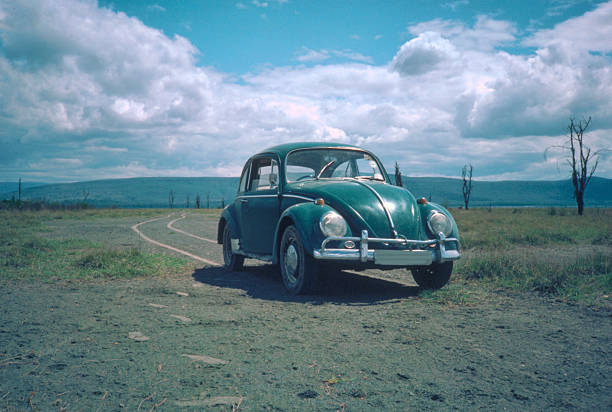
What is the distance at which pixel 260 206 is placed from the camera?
259 inches

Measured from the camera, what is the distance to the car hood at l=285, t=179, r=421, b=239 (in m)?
4.98

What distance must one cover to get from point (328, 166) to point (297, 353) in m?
3.75

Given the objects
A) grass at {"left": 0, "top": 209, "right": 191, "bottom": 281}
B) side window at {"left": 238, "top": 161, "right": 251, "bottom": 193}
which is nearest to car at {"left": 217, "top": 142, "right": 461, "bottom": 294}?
side window at {"left": 238, "top": 161, "right": 251, "bottom": 193}

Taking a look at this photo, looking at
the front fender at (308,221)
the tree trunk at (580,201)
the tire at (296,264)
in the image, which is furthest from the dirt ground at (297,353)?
the tree trunk at (580,201)

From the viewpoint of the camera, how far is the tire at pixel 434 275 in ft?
17.8

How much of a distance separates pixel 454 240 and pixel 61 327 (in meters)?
4.02

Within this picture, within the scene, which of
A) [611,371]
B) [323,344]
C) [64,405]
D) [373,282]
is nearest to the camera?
[64,405]

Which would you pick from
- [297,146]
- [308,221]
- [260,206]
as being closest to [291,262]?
[308,221]

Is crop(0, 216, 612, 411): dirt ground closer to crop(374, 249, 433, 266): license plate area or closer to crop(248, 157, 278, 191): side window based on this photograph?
crop(374, 249, 433, 266): license plate area

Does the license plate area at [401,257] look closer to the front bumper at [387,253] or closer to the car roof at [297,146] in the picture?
the front bumper at [387,253]

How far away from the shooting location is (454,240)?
525cm

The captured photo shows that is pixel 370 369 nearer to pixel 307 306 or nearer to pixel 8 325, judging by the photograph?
pixel 307 306

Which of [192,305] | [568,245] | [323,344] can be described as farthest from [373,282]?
[568,245]

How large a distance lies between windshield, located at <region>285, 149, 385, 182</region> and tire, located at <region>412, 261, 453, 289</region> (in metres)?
1.50
